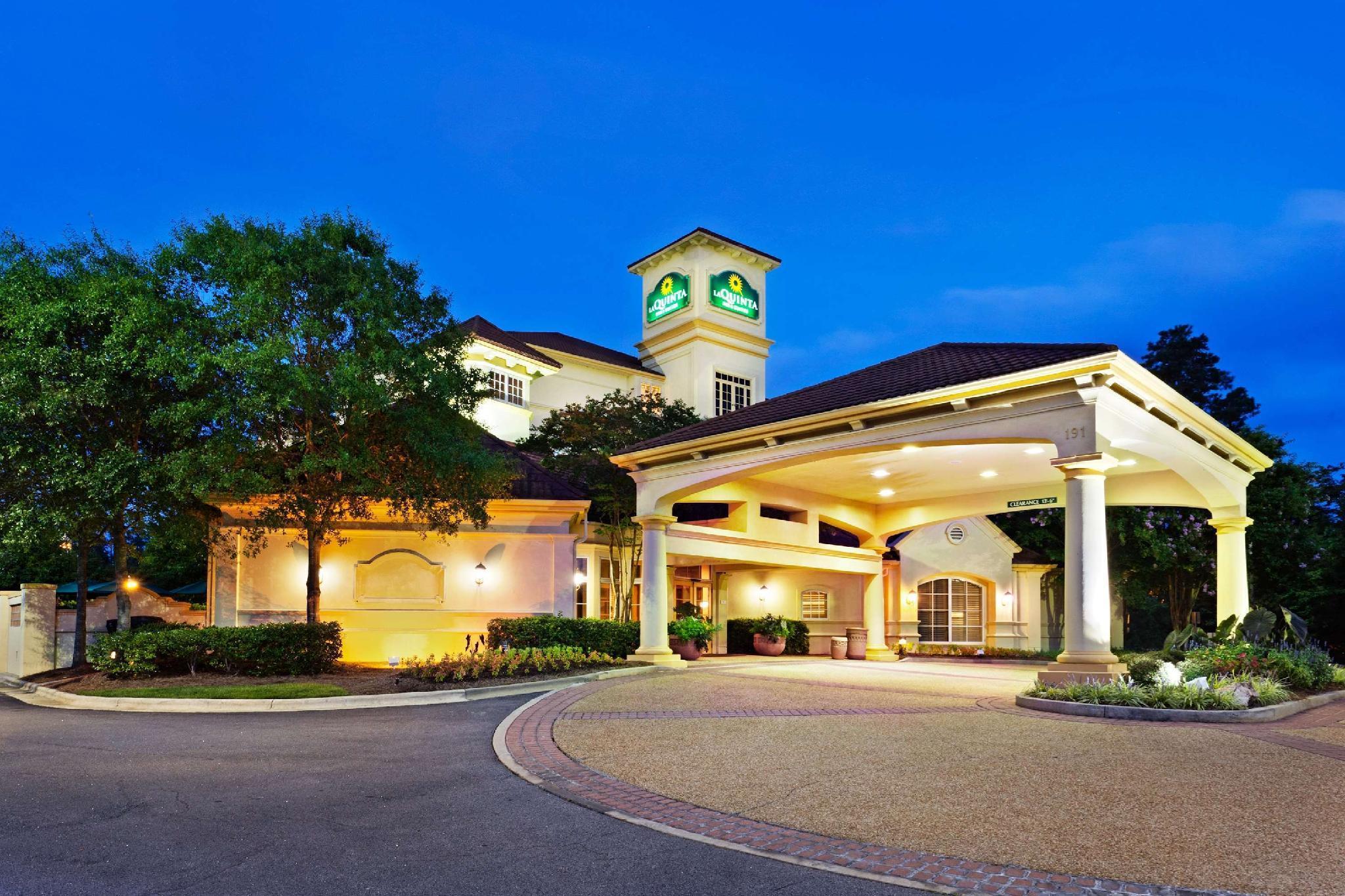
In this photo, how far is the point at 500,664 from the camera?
50.9 feet

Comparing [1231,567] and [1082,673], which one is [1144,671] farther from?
[1231,567]

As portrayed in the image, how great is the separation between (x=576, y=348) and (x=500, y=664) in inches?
962

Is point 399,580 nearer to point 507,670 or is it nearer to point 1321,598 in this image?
point 507,670

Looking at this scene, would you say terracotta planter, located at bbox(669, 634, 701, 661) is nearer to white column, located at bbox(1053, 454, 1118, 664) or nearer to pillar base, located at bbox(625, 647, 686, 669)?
pillar base, located at bbox(625, 647, 686, 669)

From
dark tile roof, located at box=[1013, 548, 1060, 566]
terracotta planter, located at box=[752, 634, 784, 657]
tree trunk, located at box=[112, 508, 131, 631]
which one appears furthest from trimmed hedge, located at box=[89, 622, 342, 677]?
dark tile roof, located at box=[1013, 548, 1060, 566]

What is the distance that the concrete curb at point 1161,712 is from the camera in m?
10.8

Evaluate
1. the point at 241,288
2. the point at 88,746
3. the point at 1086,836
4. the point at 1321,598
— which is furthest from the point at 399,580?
the point at 1321,598

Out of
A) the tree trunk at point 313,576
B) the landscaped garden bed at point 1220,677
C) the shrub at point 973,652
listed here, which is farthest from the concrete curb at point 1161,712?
the shrub at point 973,652

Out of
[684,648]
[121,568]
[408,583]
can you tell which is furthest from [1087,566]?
[121,568]

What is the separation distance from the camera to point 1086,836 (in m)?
5.84

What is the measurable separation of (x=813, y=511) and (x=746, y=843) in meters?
18.2

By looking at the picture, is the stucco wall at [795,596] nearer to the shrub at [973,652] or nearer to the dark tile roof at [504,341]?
the shrub at [973,652]

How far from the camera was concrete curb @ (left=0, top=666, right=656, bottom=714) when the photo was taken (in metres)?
12.8

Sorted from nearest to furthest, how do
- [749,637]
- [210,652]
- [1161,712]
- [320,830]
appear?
[320,830], [1161,712], [210,652], [749,637]
